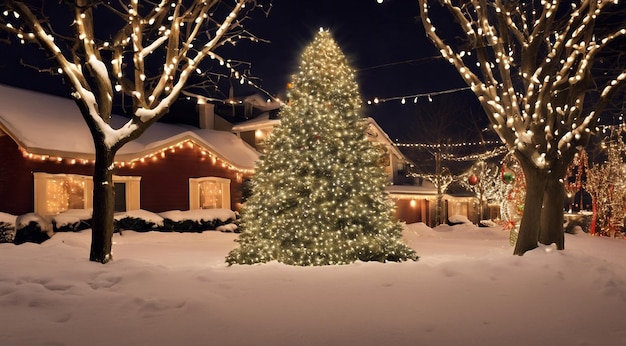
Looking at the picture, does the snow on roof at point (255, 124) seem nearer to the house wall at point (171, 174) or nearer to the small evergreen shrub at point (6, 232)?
the house wall at point (171, 174)

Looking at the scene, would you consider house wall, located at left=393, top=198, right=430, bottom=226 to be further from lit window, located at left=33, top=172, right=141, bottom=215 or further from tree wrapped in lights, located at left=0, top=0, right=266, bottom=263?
tree wrapped in lights, located at left=0, top=0, right=266, bottom=263

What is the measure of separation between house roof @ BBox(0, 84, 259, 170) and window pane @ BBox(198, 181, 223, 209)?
54.8 inches

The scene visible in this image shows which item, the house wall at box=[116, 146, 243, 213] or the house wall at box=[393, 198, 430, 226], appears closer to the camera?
the house wall at box=[116, 146, 243, 213]

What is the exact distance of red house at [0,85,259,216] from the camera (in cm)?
2047

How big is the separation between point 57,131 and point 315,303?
1758 cm

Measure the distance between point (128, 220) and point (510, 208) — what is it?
55.4ft

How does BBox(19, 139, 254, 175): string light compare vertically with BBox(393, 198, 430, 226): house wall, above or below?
above

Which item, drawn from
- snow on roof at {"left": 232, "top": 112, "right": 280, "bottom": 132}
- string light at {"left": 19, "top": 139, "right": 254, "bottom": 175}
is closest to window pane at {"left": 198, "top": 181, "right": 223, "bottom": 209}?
string light at {"left": 19, "top": 139, "right": 254, "bottom": 175}

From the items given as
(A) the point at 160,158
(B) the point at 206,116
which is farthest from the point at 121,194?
(B) the point at 206,116

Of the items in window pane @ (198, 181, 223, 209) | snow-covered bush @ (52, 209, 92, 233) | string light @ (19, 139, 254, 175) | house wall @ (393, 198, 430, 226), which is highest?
string light @ (19, 139, 254, 175)

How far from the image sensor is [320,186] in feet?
39.7

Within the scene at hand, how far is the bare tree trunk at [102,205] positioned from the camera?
1073cm

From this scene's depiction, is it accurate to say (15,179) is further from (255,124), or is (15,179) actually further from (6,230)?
(255,124)

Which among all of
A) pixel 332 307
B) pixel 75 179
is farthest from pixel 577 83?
pixel 75 179
